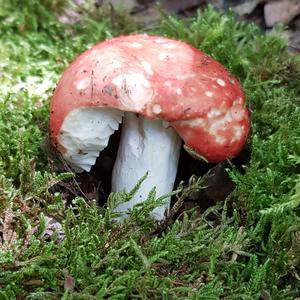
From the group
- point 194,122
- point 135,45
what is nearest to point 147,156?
point 194,122

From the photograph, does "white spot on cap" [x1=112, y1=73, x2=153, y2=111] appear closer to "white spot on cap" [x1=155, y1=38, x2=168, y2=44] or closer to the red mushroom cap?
the red mushroom cap

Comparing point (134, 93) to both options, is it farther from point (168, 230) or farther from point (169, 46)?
point (168, 230)

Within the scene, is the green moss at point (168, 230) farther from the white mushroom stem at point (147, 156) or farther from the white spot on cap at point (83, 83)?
the white spot on cap at point (83, 83)

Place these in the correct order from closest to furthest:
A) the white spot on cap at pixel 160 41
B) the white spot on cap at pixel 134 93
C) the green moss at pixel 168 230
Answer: the green moss at pixel 168 230 → the white spot on cap at pixel 134 93 → the white spot on cap at pixel 160 41

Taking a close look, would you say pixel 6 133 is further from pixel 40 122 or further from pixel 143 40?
pixel 143 40

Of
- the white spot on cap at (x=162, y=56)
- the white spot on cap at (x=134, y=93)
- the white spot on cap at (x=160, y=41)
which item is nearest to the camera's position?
the white spot on cap at (x=134, y=93)

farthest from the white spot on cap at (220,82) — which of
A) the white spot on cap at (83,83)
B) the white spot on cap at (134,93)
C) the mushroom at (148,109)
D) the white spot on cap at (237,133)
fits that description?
the white spot on cap at (83,83)

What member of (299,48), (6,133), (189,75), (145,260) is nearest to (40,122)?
(6,133)
